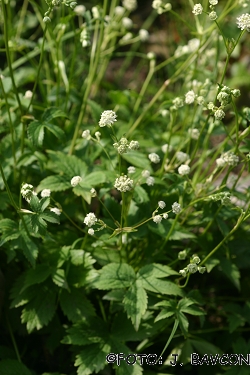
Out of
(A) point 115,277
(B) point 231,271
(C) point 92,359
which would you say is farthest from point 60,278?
→ (B) point 231,271

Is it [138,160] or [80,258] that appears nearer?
[80,258]

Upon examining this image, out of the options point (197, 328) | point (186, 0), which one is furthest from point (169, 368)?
point (186, 0)

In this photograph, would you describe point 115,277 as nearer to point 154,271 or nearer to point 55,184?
point 154,271

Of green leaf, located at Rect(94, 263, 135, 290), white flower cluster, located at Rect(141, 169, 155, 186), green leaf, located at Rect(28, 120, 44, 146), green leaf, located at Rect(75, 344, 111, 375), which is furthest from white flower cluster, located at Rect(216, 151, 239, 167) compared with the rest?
green leaf, located at Rect(75, 344, 111, 375)

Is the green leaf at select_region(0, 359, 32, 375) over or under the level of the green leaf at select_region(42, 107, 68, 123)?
under

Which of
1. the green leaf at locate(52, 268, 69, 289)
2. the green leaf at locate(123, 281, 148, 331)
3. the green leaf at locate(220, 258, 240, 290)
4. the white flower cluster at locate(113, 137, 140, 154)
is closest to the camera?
the white flower cluster at locate(113, 137, 140, 154)

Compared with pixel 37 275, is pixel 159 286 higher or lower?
higher

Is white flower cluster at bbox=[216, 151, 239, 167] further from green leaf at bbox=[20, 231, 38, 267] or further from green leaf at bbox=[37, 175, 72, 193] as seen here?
green leaf at bbox=[20, 231, 38, 267]

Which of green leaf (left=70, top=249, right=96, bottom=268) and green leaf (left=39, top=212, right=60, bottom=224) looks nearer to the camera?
green leaf (left=39, top=212, right=60, bottom=224)
